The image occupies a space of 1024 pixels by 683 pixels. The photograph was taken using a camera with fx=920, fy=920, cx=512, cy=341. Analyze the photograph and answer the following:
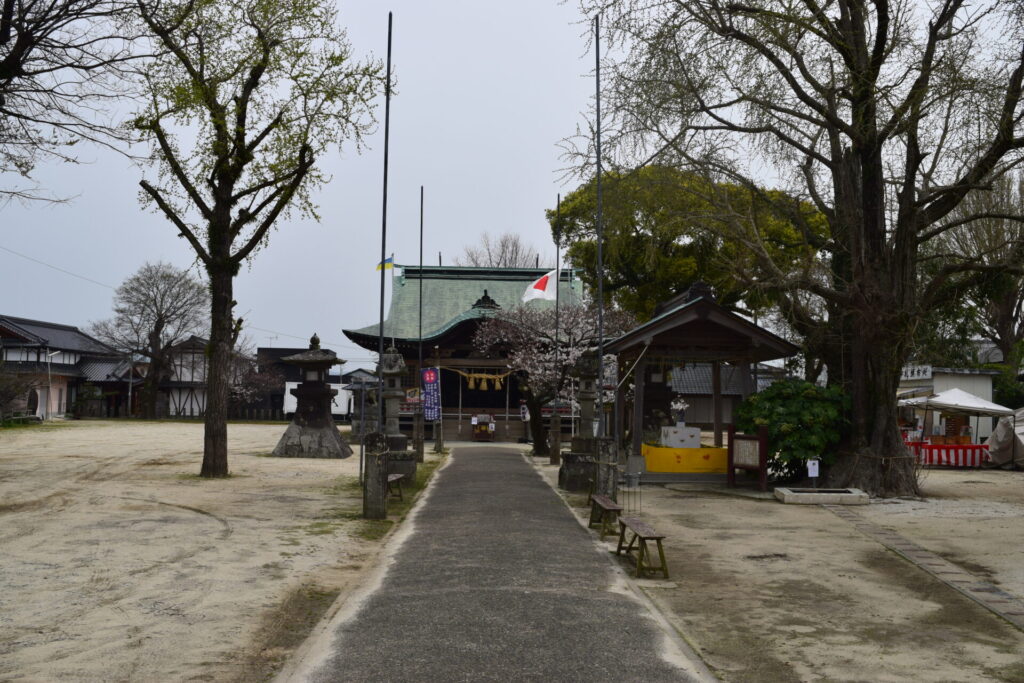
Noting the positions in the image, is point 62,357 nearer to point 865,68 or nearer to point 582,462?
point 582,462

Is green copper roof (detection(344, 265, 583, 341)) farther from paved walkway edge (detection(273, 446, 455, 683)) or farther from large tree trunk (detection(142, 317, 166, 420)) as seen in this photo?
paved walkway edge (detection(273, 446, 455, 683))

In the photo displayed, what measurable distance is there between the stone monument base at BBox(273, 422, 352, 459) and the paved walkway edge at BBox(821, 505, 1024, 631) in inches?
711

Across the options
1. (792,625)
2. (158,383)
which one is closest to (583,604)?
(792,625)

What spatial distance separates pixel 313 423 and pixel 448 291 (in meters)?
23.0

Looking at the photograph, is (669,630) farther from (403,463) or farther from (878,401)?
(403,463)

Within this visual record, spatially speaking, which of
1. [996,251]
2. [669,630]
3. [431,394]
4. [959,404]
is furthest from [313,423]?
[669,630]

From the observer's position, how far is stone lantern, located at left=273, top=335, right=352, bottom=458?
28.4 meters

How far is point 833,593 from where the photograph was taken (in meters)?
9.12

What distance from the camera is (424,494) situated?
706 inches

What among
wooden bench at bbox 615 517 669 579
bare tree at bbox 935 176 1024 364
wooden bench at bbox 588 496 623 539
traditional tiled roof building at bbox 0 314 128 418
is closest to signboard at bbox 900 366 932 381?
bare tree at bbox 935 176 1024 364

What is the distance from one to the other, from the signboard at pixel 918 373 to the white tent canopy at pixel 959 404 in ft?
9.87

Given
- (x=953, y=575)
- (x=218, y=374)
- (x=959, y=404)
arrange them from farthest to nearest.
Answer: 1. (x=959, y=404)
2. (x=218, y=374)
3. (x=953, y=575)

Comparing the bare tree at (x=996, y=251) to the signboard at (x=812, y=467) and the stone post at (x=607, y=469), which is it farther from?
the stone post at (x=607, y=469)

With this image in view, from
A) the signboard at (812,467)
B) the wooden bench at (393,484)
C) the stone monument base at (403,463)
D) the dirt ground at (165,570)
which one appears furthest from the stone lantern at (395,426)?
the signboard at (812,467)
